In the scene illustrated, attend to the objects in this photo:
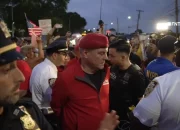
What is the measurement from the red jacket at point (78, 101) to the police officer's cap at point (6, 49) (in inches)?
55.5

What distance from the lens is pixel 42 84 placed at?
14.0ft

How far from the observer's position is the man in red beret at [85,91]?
348 cm

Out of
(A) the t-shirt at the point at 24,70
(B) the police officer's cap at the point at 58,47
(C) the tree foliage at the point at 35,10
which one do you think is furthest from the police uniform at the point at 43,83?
(C) the tree foliage at the point at 35,10

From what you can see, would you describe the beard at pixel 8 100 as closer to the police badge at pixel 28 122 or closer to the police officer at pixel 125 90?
the police badge at pixel 28 122

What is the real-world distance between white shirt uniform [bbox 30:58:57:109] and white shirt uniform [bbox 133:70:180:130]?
1800mm

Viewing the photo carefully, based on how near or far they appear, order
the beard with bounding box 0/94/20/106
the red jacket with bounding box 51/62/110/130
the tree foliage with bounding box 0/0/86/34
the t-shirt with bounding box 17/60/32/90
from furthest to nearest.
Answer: the tree foliage with bounding box 0/0/86/34 < the t-shirt with bounding box 17/60/32/90 < the red jacket with bounding box 51/62/110/130 < the beard with bounding box 0/94/20/106

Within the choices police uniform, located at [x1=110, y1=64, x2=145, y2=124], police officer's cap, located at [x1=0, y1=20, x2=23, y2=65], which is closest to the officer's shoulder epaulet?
police uniform, located at [x1=110, y1=64, x2=145, y2=124]

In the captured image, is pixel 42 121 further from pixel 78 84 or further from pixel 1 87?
pixel 78 84

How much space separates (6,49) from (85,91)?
154 cm

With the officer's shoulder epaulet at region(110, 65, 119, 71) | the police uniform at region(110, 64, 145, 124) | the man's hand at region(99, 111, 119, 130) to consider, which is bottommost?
the police uniform at region(110, 64, 145, 124)

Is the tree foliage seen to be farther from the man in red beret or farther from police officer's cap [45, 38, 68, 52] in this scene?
the man in red beret

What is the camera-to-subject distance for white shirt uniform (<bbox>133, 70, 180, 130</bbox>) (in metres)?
2.64

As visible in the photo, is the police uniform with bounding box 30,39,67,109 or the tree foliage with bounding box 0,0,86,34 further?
the tree foliage with bounding box 0,0,86,34

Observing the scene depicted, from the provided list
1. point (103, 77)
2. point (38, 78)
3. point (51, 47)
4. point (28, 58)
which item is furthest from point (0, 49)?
point (28, 58)
